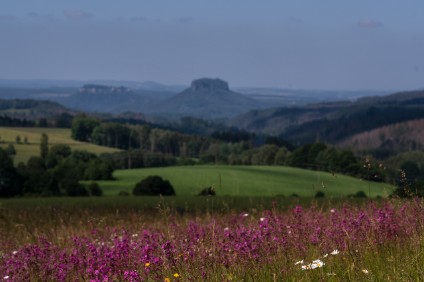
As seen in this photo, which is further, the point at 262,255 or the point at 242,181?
the point at 242,181

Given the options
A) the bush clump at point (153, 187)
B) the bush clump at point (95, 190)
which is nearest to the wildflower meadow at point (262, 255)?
the bush clump at point (153, 187)

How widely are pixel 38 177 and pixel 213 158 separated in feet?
218

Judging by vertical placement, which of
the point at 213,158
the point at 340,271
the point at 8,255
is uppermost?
the point at 340,271

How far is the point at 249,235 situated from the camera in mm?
5715

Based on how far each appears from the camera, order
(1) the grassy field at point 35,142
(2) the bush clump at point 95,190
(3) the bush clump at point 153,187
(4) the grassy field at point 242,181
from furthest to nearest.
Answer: (1) the grassy field at point 35,142 → (4) the grassy field at point 242,181 → (2) the bush clump at point 95,190 → (3) the bush clump at point 153,187

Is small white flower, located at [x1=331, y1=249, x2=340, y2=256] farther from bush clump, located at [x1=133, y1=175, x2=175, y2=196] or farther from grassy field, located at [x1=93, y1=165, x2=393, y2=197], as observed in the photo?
grassy field, located at [x1=93, y1=165, x2=393, y2=197]

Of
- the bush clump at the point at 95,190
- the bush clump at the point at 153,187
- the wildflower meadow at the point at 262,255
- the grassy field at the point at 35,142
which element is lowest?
the grassy field at the point at 35,142

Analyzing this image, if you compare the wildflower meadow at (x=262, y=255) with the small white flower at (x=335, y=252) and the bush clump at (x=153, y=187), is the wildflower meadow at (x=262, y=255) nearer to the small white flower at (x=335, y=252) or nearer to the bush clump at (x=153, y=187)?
the small white flower at (x=335, y=252)

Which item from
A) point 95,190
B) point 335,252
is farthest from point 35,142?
point 335,252

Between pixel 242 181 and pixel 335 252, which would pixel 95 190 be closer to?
pixel 242 181

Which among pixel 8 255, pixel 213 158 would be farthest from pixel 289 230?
pixel 213 158

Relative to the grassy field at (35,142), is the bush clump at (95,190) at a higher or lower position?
higher

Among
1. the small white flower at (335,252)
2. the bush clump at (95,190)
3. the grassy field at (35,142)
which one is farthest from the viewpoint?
the grassy field at (35,142)

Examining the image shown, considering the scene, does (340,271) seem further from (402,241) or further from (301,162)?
(301,162)
